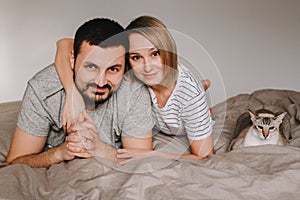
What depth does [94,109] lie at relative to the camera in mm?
1306

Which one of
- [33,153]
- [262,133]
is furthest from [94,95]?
[262,133]

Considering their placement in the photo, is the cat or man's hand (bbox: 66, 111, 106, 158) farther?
the cat

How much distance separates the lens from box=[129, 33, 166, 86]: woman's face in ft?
4.06

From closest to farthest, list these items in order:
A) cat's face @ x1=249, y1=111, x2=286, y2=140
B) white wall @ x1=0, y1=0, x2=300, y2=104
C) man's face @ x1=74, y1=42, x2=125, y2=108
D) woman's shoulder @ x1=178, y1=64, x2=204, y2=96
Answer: man's face @ x1=74, y1=42, x2=125, y2=108, woman's shoulder @ x1=178, y1=64, x2=204, y2=96, cat's face @ x1=249, y1=111, x2=286, y2=140, white wall @ x1=0, y1=0, x2=300, y2=104

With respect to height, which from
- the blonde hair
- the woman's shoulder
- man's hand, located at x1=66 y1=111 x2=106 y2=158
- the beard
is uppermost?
the blonde hair

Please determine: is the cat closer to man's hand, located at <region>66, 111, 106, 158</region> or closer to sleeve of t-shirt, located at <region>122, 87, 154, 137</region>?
sleeve of t-shirt, located at <region>122, 87, 154, 137</region>

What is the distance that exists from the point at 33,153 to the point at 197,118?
0.51 metres

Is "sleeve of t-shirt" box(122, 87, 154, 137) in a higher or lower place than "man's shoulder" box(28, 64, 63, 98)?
lower

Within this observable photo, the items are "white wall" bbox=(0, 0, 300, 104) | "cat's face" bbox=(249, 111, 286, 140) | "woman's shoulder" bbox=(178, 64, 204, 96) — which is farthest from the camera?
"white wall" bbox=(0, 0, 300, 104)

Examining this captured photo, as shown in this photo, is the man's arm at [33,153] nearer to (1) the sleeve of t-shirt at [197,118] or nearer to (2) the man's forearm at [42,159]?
(2) the man's forearm at [42,159]

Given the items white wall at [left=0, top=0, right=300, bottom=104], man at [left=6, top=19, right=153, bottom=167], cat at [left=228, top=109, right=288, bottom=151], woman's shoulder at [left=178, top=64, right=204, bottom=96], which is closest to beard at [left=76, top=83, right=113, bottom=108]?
man at [left=6, top=19, right=153, bottom=167]

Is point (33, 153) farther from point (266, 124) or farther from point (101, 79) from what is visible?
point (266, 124)

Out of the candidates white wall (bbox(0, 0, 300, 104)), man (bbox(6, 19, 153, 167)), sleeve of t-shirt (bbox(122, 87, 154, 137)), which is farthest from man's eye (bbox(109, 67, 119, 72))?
white wall (bbox(0, 0, 300, 104))

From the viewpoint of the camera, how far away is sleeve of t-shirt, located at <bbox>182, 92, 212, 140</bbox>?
1329 mm
